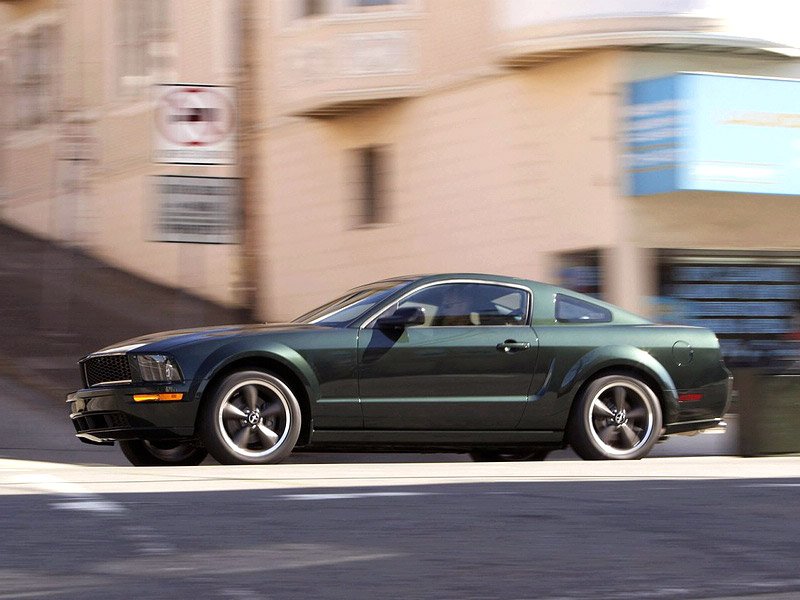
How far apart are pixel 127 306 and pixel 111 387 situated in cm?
1174

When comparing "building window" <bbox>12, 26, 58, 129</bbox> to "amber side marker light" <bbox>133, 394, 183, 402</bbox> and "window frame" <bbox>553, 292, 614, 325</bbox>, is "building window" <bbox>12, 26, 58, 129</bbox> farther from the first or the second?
"amber side marker light" <bbox>133, 394, 183, 402</bbox>

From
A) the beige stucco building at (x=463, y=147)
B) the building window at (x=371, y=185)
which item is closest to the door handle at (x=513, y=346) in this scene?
the beige stucco building at (x=463, y=147)

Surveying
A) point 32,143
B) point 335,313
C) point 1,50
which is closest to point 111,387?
point 335,313

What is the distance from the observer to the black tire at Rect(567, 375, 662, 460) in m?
10.9

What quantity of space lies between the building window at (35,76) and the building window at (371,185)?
9899mm

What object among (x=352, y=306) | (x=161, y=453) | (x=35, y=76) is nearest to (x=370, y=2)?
(x=352, y=306)

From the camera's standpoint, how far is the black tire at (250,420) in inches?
400

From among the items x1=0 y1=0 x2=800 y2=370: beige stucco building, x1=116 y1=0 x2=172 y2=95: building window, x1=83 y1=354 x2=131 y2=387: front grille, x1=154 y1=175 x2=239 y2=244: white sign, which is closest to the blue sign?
x1=0 y1=0 x2=800 y2=370: beige stucco building

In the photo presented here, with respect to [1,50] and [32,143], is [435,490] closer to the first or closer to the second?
[32,143]

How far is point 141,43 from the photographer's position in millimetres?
25688

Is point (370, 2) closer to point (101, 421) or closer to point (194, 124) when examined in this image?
point (194, 124)

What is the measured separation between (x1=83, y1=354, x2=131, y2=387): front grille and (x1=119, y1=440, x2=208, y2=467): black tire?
524 millimetres

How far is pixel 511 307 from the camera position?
1104 centimetres

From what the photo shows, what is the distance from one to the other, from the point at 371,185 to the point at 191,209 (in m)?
7.77
